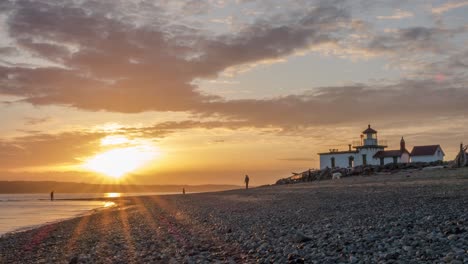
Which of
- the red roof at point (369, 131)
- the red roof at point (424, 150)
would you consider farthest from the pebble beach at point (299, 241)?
the red roof at point (369, 131)

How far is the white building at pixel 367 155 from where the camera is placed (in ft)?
311

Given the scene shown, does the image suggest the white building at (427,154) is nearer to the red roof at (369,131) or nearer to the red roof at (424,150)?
the red roof at (424,150)

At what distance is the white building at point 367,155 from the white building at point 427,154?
1707mm

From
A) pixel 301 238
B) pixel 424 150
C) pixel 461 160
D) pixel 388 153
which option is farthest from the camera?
pixel 388 153

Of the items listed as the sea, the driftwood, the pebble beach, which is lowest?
the sea

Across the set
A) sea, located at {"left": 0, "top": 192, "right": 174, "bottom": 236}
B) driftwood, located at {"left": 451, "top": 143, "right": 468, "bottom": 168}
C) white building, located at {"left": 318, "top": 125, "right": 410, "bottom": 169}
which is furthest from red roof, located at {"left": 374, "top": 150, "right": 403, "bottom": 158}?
sea, located at {"left": 0, "top": 192, "right": 174, "bottom": 236}

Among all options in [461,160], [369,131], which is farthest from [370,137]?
[461,160]

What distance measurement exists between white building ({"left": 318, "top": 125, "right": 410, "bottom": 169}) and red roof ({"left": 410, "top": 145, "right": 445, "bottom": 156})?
152 centimetres

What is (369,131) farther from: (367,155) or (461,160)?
(461,160)

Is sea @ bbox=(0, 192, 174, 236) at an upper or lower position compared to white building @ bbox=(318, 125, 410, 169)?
lower

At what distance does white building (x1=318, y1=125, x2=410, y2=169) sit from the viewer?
94.7 meters

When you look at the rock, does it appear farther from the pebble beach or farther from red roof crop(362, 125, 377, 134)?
red roof crop(362, 125, 377, 134)

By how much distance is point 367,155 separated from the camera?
97000 mm

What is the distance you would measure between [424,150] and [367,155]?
1051 centimetres
